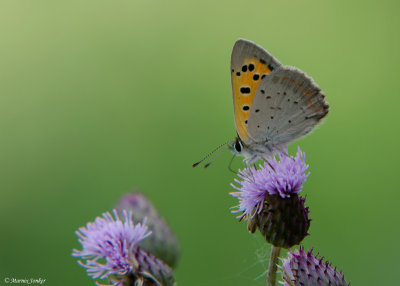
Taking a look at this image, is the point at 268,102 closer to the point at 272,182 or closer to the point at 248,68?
the point at 248,68

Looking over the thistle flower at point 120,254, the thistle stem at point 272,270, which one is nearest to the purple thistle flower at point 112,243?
the thistle flower at point 120,254

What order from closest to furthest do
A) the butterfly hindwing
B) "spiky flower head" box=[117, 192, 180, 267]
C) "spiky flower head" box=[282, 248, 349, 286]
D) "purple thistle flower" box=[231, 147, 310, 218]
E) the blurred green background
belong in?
"spiky flower head" box=[282, 248, 349, 286]
"purple thistle flower" box=[231, 147, 310, 218]
the butterfly hindwing
"spiky flower head" box=[117, 192, 180, 267]
the blurred green background

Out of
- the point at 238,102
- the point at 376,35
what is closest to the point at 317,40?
the point at 376,35

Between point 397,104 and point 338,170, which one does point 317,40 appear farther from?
point 338,170

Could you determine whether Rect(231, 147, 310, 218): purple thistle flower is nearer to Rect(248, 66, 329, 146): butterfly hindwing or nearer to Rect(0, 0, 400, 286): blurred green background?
Rect(248, 66, 329, 146): butterfly hindwing

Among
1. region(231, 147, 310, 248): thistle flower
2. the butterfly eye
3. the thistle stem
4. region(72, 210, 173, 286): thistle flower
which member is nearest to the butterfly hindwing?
the butterfly eye

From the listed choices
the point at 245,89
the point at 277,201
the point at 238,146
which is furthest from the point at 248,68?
the point at 277,201
